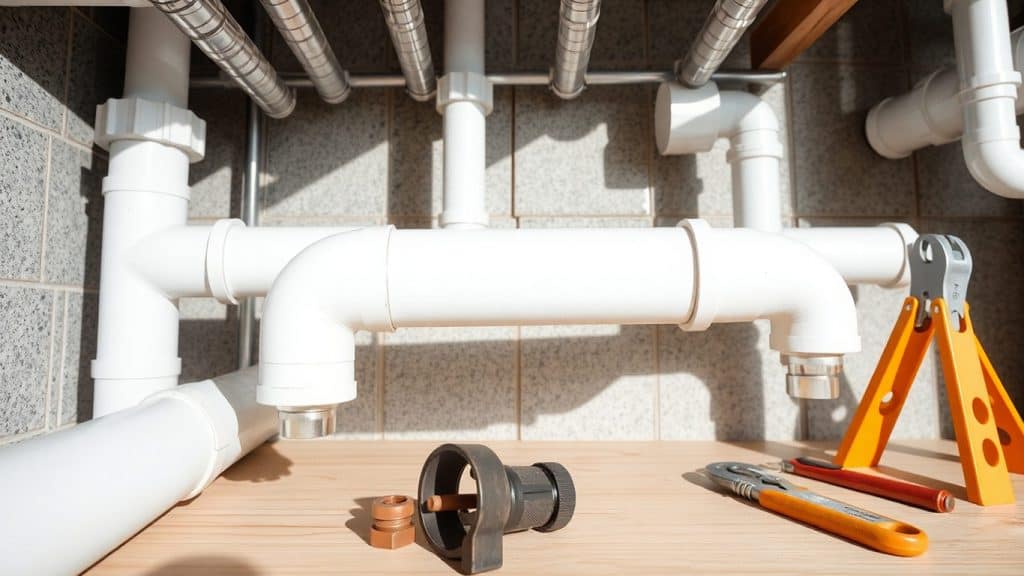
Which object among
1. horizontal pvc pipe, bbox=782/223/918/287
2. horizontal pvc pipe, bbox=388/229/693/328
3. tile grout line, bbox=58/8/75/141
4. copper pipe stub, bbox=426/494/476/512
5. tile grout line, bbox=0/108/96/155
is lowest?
copper pipe stub, bbox=426/494/476/512

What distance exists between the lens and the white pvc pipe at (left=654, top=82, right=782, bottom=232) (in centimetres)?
82

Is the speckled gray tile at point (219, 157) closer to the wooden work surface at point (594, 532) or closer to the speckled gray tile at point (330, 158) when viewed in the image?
the speckled gray tile at point (330, 158)

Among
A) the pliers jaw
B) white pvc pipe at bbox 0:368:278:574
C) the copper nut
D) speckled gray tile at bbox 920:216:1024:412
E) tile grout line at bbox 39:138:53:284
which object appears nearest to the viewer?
white pvc pipe at bbox 0:368:278:574

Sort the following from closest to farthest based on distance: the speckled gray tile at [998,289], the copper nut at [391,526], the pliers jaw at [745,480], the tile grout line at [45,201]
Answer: the copper nut at [391,526], the pliers jaw at [745,480], the tile grout line at [45,201], the speckled gray tile at [998,289]

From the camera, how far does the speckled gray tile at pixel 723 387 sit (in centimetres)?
91

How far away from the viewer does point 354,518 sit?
0.56 m

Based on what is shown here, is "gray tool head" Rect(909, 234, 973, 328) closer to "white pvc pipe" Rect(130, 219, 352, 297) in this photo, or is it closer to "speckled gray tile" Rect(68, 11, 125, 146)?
→ "white pvc pipe" Rect(130, 219, 352, 297)

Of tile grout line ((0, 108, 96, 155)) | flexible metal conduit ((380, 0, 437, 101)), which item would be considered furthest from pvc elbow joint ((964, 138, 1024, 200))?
tile grout line ((0, 108, 96, 155))

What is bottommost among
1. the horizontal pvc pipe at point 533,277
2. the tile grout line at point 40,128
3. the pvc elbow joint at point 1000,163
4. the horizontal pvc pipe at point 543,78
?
the horizontal pvc pipe at point 533,277

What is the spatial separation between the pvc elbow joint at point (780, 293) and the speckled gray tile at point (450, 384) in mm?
390

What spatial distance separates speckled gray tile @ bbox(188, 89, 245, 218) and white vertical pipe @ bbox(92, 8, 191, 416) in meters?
0.20

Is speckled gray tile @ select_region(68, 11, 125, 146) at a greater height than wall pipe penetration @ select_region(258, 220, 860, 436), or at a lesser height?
greater

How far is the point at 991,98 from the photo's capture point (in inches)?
28.9

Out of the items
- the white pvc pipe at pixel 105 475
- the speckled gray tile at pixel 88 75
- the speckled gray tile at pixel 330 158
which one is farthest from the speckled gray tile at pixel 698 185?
the speckled gray tile at pixel 88 75
